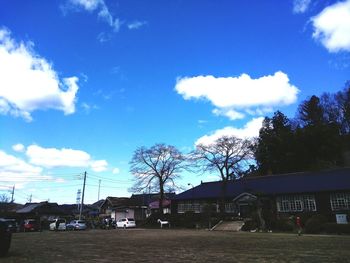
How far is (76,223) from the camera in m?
56.2

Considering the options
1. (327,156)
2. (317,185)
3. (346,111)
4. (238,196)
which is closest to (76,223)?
(238,196)

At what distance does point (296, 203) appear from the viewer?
4812 cm

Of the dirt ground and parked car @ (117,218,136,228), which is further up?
parked car @ (117,218,136,228)

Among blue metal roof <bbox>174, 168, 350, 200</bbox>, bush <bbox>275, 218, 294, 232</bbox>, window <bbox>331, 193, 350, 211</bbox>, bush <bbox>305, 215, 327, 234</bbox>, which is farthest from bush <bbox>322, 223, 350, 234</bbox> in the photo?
blue metal roof <bbox>174, 168, 350, 200</bbox>

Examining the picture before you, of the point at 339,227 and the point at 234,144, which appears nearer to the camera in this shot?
the point at 339,227

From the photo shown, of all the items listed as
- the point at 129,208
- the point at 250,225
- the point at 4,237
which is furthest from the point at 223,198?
the point at 4,237

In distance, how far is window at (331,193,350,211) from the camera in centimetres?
4400

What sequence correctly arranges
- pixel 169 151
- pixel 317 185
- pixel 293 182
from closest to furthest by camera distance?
1. pixel 317 185
2. pixel 293 182
3. pixel 169 151

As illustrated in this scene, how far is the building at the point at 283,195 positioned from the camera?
44.8m

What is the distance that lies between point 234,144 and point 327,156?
22153mm

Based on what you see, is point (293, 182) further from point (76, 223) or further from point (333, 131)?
point (76, 223)

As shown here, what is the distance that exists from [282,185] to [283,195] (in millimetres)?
2482

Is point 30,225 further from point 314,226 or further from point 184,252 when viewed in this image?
point 184,252

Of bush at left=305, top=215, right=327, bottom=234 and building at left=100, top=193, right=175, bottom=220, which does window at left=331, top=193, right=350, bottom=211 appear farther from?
building at left=100, top=193, right=175, bottom=220
